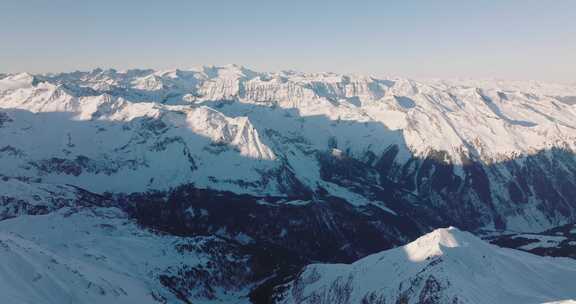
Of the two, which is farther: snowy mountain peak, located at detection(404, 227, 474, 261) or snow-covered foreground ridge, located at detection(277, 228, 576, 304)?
snowy mountain peak, located at detection(404, 227, 474, 261)

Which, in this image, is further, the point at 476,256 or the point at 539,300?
the point at 476,256

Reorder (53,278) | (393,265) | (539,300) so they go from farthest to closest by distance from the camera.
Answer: (393,265) < (53,278) < (539,300)

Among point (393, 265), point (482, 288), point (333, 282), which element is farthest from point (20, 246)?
point (482, 288)

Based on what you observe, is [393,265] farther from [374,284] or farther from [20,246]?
[20,246]

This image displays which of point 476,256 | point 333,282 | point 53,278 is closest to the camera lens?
point 53,278

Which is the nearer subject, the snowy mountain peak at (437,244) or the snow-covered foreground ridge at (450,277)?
the snow-covered foreground ridge at (450,277)

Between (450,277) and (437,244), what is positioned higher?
(450,277)

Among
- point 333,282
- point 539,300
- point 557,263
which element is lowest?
point 333,282

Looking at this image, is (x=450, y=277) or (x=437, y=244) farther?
(x=437, y=244)
